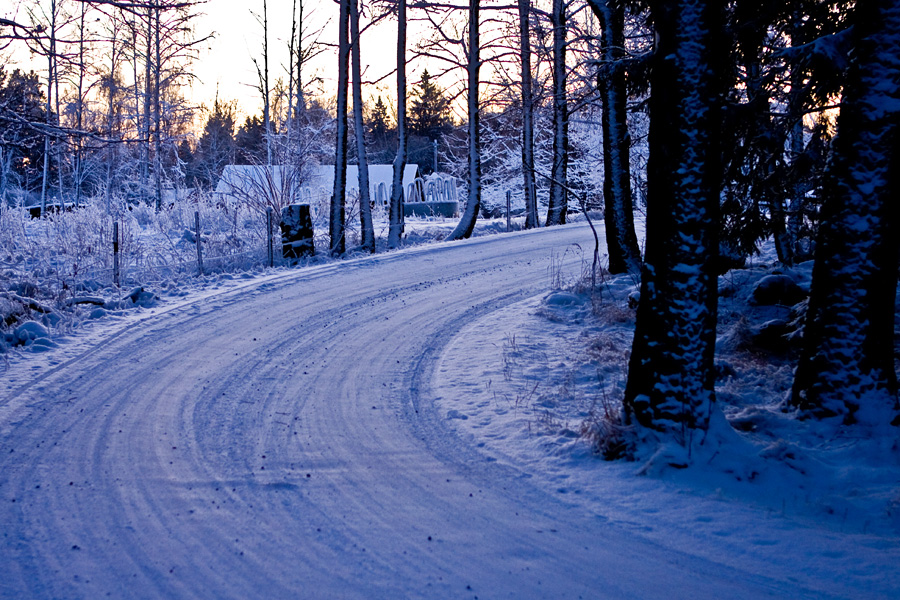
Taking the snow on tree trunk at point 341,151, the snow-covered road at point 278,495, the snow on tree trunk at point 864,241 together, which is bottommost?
the snow-covered road at point 278,495

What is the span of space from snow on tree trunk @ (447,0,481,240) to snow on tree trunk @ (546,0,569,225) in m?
2.56

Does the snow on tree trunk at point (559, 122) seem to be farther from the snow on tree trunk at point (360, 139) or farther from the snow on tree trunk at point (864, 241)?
the snow on tree trunk at point (864, 241)

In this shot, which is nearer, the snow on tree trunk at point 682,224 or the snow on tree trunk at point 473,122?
the snow on tree trunk at point 682,224

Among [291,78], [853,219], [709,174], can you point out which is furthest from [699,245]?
[291,78]

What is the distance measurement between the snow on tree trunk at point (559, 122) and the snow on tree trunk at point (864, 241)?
12.5 metres

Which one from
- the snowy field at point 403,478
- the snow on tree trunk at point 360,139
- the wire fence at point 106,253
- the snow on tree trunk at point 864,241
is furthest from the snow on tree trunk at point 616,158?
the snow on tree trunk at point 360,139

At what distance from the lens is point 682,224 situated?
5117 mm

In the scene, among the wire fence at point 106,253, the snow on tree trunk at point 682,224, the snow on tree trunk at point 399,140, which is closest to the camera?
the snow on tree trunk at point 682,224

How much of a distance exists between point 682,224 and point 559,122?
20466 mm

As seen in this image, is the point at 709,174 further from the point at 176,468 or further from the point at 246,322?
the point at 246,322

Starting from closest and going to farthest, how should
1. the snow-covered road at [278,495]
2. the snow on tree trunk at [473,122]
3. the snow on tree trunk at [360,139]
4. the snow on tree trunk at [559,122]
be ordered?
the snow-covered road at [278,495], the snow on tree trunk at [360,139], the snow on tree trunk at [559,122], the snow on tree trunk at [473,122]

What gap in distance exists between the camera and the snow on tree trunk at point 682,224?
5.02 metres

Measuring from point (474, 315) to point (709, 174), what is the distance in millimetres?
5559

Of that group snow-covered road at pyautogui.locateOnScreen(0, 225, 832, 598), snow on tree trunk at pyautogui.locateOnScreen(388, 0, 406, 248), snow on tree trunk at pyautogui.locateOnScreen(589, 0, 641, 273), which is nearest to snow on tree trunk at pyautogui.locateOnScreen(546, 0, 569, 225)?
snow on tree trunk at pyautogui.locateOnScreen(388, 0, 406, 248)
